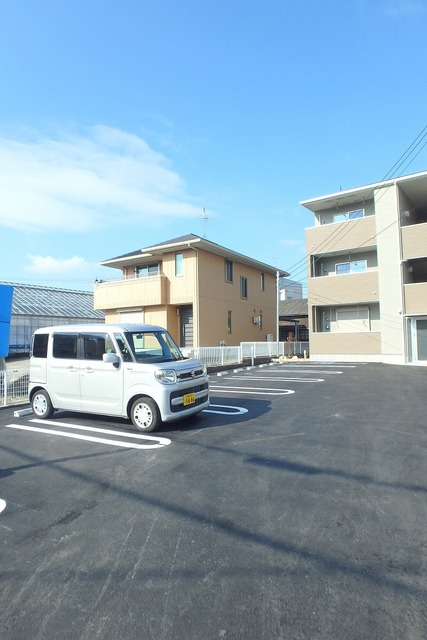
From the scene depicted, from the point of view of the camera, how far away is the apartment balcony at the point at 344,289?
62.2 ft

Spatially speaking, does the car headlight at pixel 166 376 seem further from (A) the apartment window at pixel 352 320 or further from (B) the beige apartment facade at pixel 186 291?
(A) the apartment window at pixel 352 320

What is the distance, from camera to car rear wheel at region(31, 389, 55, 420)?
23.4 ft

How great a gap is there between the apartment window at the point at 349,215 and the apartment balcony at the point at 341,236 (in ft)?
3.09

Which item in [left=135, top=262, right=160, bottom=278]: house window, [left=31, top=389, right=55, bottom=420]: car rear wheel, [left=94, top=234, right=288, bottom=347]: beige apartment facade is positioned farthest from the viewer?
[left=135, top=262, right=160, bottom=278]: house window

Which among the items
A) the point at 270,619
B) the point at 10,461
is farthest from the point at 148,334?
the point at 270,619

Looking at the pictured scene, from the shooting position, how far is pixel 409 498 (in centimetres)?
348

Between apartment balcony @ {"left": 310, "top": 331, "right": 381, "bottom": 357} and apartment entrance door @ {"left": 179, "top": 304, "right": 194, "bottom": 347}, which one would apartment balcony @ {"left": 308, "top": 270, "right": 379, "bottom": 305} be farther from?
apartment entrance door @ {"left": 179, "top": 304, "right": 194, "bottom": 347}

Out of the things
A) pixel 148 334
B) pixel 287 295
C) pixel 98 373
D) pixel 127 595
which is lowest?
pixel 127 595

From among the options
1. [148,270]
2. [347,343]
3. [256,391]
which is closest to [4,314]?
[256,391]

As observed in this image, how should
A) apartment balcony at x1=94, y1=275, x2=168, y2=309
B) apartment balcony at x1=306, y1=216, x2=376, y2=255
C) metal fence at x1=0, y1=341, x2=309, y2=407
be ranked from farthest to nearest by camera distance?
apartment balcony at x1=94, y1=275, x2=168, y2=309, apartment balcony at x1=306, y1=216, x2=376, y2=255, metal fence at x1=0, y1=341, x2=309, y2=407

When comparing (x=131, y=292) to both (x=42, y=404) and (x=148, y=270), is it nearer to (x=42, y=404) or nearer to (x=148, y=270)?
(x=148, y=270)

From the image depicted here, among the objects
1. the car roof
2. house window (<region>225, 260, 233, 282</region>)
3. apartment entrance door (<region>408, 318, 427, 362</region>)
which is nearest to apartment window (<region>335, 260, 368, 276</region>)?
apartment entrance door (<region>408, 318, 427, 362</region>)

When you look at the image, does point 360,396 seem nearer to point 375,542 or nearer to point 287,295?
point 375,542

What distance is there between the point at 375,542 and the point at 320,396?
6.36m
